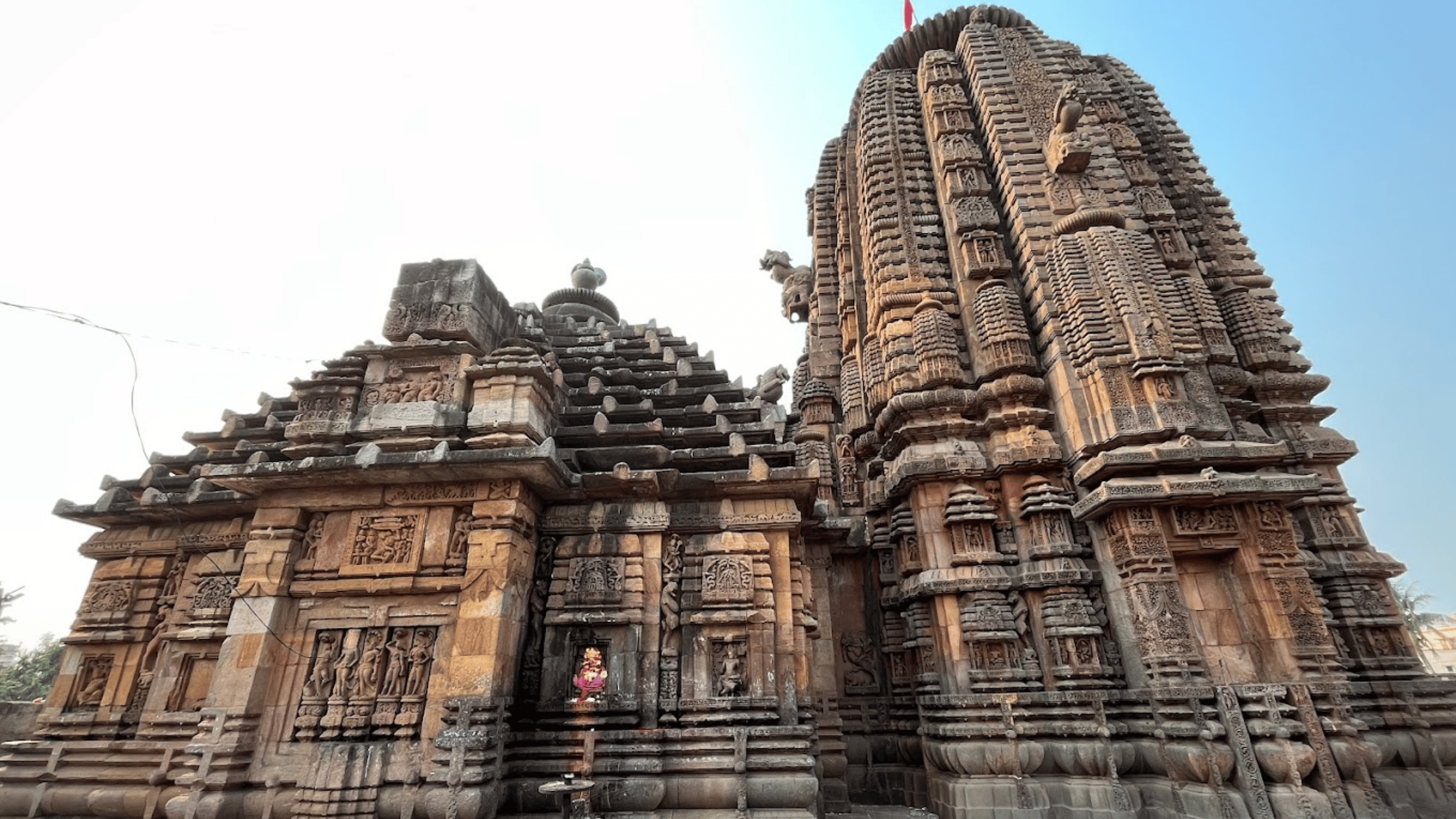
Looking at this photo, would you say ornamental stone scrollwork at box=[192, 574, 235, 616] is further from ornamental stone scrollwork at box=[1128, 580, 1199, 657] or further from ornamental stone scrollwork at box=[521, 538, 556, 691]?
ornamental stone scrollwork at box=[1128, 580, 1199, 657]

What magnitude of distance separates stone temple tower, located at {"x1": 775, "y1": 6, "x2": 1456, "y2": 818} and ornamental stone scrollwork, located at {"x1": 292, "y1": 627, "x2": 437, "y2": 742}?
701 cm

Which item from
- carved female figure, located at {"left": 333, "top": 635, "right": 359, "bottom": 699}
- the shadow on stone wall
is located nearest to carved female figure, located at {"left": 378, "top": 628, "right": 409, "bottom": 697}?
carved female figure, located at {"left": 333, "top": 635, "right": 359, "bottom": 699}

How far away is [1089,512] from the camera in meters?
9.99

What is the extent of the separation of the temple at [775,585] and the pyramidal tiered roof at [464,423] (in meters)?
0.06

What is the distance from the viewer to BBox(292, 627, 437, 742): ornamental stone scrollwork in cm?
739

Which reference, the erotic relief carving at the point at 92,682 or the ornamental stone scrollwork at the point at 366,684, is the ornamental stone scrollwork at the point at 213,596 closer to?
the erotic relief carving at the point at 92,682

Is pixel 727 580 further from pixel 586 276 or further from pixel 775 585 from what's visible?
pixel 586 276

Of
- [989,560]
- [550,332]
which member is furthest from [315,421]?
[989,560]

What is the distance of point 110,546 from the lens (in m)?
10.5

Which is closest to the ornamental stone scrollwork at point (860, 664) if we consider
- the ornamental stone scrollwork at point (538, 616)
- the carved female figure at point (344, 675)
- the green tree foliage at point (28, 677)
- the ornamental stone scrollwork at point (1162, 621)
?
the ornamental stone scrollwork at point (1162, 621)

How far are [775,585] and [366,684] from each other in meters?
5.30

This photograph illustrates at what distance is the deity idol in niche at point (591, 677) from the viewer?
784 centimetres

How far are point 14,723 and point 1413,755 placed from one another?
25681 millimetres

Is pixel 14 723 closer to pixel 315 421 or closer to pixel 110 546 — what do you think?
pixel 110 546
